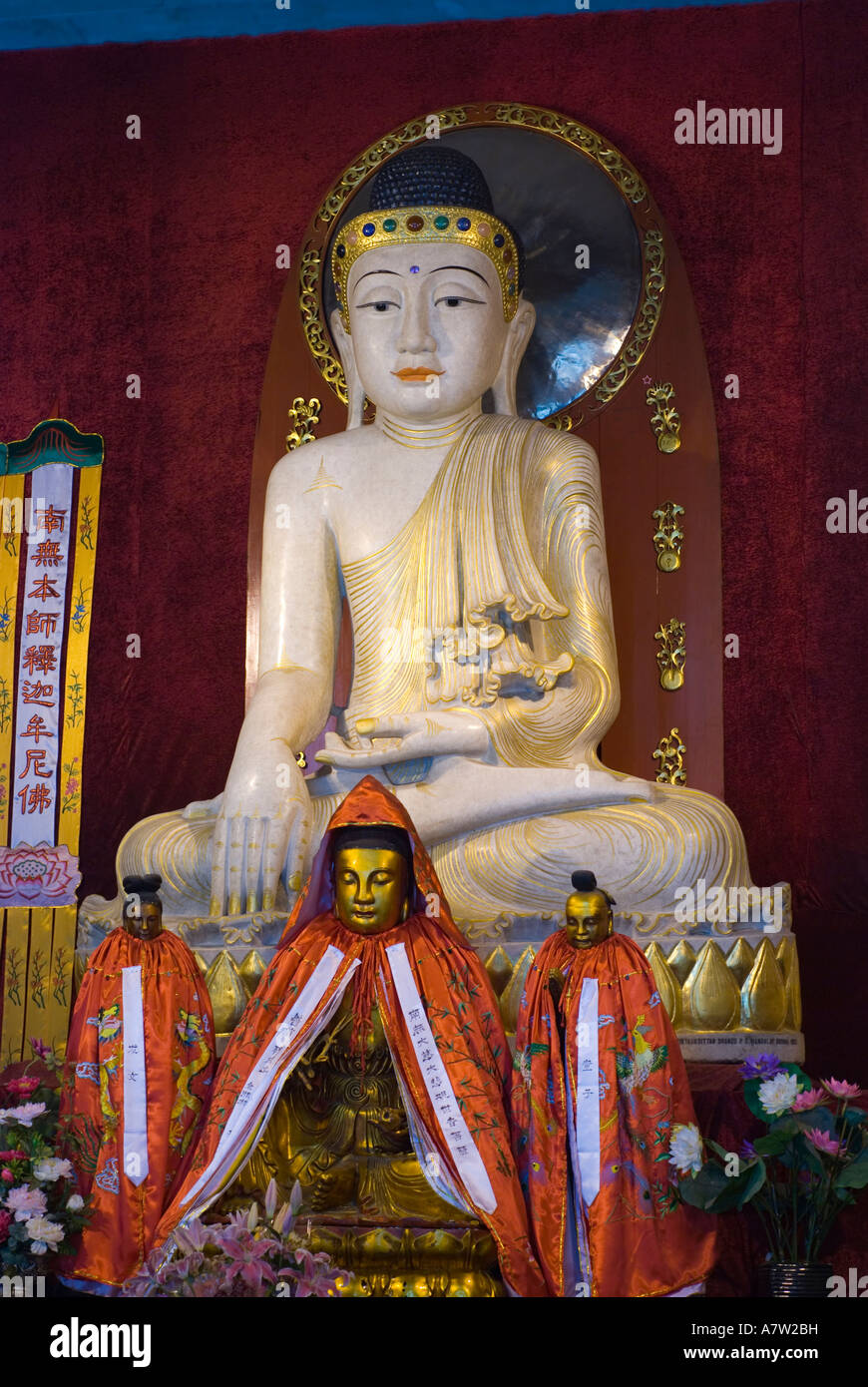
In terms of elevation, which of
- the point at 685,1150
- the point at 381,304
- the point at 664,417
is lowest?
the point at 685,1150

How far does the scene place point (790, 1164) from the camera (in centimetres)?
382

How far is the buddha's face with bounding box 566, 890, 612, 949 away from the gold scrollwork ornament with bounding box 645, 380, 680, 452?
7.70 feet

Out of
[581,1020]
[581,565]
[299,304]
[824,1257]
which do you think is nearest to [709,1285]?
[824,1257]

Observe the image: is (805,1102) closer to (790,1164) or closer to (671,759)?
(790,1164)

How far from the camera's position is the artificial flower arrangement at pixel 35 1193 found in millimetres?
3764

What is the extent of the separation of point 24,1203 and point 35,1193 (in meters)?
0.03

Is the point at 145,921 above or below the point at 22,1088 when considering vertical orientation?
above

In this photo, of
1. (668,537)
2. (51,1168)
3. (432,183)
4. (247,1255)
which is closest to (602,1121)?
(247,1255)

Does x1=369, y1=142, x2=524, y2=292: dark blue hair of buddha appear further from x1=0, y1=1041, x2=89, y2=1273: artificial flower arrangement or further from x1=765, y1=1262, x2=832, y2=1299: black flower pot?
x1=765, y1=1262, x2=832, y2=1299: black flower pot

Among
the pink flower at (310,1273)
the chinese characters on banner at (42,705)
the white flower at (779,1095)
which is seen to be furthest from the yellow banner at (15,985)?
the white flower at (779,1095)

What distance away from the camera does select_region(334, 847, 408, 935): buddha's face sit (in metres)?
4.17

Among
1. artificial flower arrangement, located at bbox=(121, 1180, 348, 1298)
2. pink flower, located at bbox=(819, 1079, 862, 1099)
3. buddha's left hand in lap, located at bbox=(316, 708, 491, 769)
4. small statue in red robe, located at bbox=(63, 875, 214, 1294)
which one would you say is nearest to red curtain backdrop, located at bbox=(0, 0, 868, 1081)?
buddha's left hand in lap, located at bbox=(316, 708, 491, 769)

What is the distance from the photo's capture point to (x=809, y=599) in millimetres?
5848

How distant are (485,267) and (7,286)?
6.04 feet
